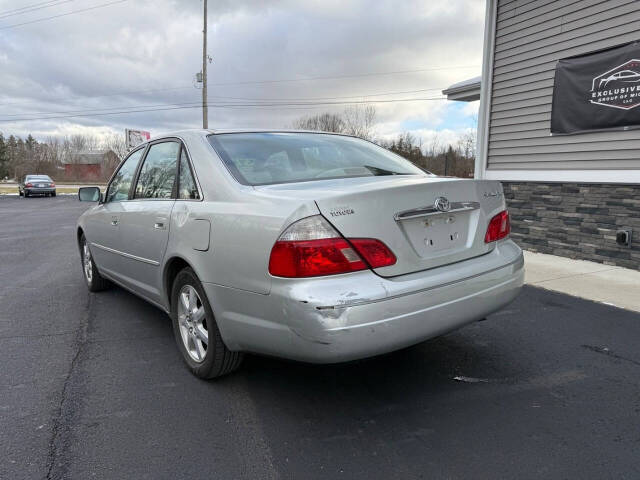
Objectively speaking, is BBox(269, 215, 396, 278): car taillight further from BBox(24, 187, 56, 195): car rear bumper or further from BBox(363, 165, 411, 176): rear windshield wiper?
BBox(24, 187, 56, 195): car rear bumper

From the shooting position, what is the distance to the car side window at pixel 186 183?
3044 mm

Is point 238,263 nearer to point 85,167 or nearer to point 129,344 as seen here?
point 129,344

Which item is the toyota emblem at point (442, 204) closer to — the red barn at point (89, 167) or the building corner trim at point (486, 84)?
the building corner trim at point (486, 84)

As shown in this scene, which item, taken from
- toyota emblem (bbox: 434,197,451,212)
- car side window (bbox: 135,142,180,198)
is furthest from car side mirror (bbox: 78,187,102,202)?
toyota emblem (bbox: 434,197,451,212)

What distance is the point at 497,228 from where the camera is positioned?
299 cm

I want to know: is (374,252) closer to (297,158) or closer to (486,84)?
(297,158)

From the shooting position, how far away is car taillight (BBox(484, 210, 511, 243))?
2902 millimetres

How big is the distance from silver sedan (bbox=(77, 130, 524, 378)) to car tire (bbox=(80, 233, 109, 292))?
1790 mm

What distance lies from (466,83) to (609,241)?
495cm

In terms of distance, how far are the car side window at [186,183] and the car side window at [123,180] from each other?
1080 millimetres

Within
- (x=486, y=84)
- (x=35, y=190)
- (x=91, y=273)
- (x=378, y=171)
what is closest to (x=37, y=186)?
(x=35, y=190)

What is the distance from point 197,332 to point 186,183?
981 mm

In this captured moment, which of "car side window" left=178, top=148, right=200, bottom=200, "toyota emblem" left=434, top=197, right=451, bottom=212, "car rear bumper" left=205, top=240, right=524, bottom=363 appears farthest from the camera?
"car side window" left=178, top=148, right=200, bottom=200

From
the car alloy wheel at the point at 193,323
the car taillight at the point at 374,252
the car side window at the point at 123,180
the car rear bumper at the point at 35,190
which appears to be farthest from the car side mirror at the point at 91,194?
the car rear bumper at the point at 35,190
